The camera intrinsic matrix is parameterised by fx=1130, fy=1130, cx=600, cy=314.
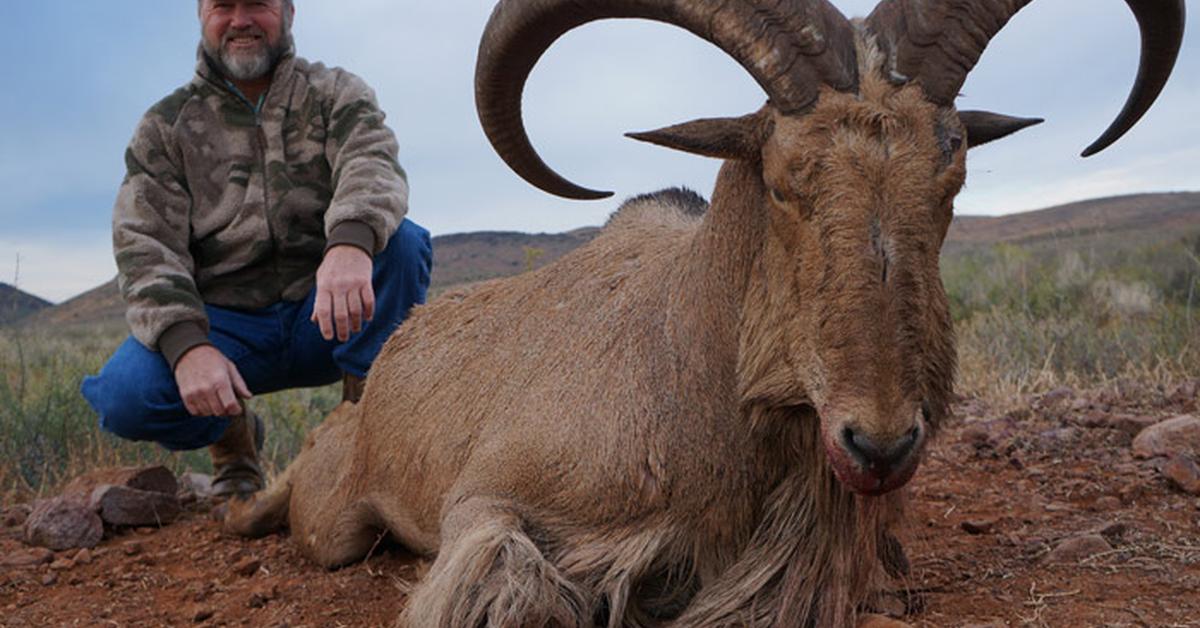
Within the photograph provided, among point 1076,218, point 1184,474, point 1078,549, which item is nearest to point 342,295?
point 1078,549

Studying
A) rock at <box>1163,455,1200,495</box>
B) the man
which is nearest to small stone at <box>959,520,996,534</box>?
rock at <box>1163,455,1200,495</box>

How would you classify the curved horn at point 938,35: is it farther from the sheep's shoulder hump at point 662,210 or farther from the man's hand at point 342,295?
the man's hand at point 342,295

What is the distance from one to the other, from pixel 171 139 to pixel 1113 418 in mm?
5199

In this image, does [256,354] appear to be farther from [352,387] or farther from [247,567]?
[247,567]

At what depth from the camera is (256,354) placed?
6.09 metres

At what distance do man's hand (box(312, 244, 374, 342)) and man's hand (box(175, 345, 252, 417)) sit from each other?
0.51m

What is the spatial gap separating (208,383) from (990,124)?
3444 mm

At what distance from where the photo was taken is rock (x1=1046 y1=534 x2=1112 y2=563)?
396cm

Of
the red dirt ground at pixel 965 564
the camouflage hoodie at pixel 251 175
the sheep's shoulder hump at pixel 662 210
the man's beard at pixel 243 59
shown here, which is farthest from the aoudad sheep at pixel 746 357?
the man's beard at pixel 243 59

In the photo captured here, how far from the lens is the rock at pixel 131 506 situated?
5691 millimetres

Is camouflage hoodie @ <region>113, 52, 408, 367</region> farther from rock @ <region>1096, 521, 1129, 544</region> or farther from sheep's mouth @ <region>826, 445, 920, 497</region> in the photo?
rock @ <region>1096, 521, 1129, 544</region>

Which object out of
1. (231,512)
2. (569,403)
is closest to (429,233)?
(231,512)

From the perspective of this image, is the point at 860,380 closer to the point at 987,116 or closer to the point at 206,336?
the point at 987,116

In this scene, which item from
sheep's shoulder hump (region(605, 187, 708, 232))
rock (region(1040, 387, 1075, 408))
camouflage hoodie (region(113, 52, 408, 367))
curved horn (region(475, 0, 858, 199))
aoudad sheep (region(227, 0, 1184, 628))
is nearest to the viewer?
aoudad sheep (region(227, 0, 1184, 628))
